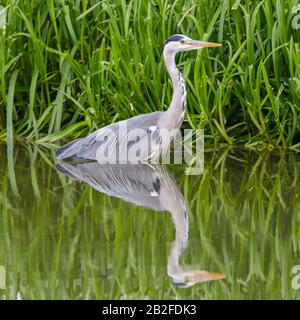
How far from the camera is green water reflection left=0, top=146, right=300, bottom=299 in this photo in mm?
5816

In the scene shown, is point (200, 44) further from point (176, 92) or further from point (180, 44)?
point (176, 92)

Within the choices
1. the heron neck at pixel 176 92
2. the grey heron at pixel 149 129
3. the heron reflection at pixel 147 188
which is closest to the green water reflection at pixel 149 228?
the heron reflection at pixel 147 188

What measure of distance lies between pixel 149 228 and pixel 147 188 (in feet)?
4.14

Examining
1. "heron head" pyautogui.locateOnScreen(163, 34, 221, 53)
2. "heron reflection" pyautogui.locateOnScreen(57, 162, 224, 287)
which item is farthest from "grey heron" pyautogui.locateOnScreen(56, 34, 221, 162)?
Result: "heron reflection" pyautogui.locateOnScreen(57, 162, 224, 287)

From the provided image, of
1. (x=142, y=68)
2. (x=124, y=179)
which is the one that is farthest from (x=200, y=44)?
(x=124, y=179)

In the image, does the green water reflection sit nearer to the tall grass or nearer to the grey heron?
the grey heron

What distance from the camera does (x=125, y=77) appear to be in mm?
9250

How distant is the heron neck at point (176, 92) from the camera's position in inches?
346

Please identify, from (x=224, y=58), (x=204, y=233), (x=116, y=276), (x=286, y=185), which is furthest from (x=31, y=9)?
(x=116, y=276)

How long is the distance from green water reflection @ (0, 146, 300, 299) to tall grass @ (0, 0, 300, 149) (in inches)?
13.1

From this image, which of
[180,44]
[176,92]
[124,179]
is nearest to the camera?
[124,179]

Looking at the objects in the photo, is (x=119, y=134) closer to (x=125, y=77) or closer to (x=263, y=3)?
(x=125, y=77)

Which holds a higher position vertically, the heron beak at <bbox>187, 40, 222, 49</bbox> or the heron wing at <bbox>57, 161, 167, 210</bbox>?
the heron beak at <bbox>187, 40, 222, 49</bbox>

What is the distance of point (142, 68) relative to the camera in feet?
29.8
